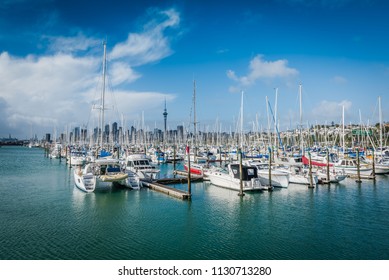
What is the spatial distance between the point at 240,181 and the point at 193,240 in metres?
15.1

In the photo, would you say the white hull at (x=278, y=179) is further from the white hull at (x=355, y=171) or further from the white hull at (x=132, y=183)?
the white hull at (x=132, y=183)

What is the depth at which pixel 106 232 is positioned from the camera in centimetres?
1969

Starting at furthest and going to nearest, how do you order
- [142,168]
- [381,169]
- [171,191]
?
[381,169], [142,168], [171,191]

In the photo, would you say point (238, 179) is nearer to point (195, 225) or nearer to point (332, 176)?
point (195, 225)

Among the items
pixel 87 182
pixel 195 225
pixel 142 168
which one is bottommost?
pixel 195 225

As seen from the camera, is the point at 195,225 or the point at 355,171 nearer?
the point at 195,225

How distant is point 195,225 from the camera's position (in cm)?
2148

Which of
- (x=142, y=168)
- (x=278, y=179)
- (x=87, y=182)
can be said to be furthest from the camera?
(x=142, y=168)

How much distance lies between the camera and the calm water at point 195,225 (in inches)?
654

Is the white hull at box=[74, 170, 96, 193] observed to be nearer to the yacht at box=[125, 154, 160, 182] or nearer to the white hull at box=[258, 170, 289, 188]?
the yacht at box=[125, 154, 160, 182]

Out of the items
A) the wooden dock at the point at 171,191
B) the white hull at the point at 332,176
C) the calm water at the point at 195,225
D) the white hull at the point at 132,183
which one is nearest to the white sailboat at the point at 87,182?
the calm water at the point at 195,225

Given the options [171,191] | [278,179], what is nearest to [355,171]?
[278,179]

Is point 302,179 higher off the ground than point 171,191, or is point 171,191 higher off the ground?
point 302,179
